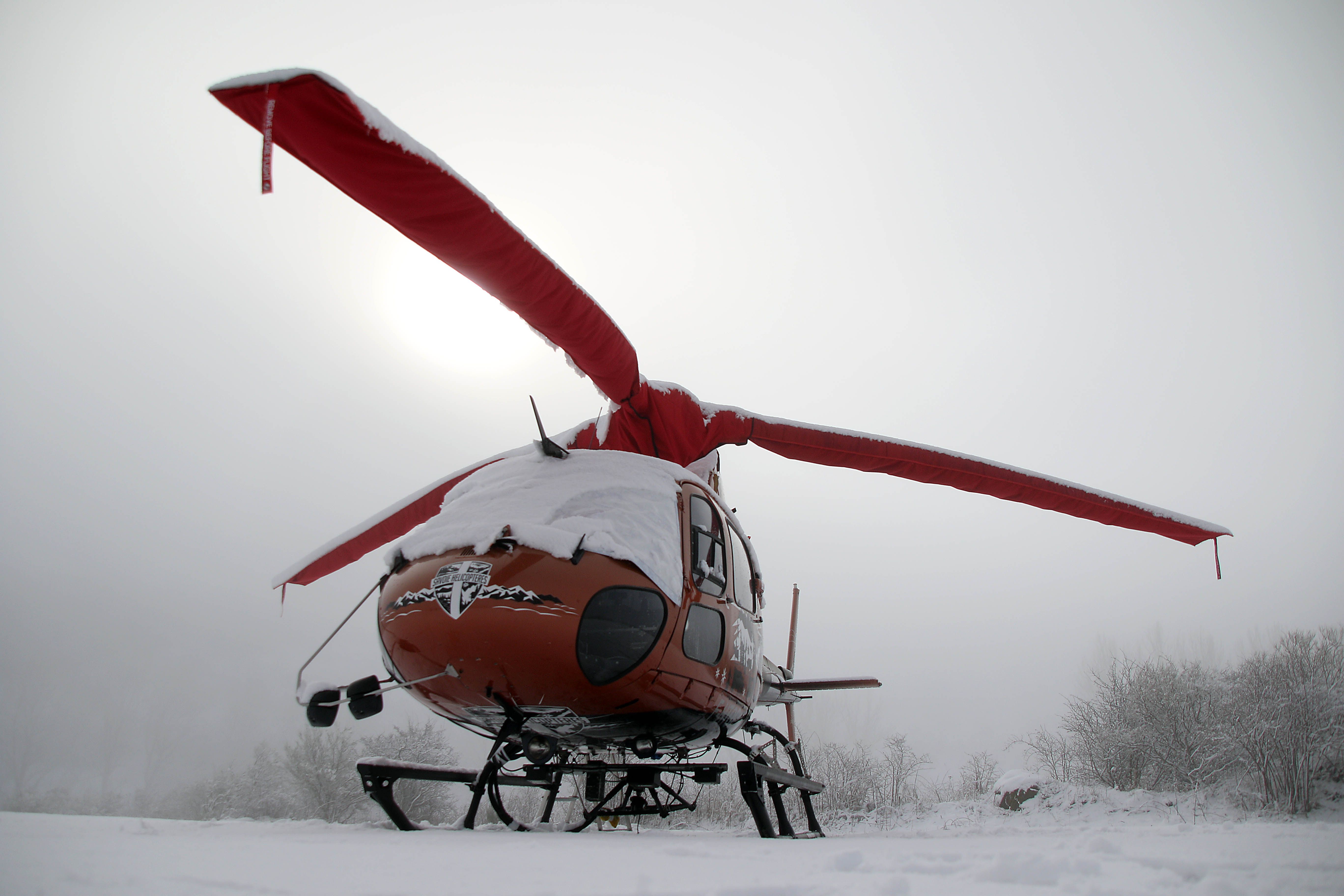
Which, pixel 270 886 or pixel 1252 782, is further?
pixel 1252 782

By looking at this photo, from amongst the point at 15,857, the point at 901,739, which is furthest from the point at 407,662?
the point at 901,739

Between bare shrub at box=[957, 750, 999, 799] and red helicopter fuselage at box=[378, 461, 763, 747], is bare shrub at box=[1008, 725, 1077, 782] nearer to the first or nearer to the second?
bare shrub at box=[957, 750, 999, 799]

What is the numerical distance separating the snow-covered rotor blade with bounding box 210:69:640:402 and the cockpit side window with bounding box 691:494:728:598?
4.73 feet

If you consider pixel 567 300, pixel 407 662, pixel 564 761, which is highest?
pixel 567 300

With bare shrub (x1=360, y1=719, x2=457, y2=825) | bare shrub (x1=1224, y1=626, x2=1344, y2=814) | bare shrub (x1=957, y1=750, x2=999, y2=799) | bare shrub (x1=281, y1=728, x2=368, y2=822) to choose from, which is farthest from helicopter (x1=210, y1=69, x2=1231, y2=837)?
bare shrub (x1=281, y1=728, x2=368, y2=822)

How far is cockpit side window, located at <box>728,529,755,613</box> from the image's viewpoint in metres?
4.37

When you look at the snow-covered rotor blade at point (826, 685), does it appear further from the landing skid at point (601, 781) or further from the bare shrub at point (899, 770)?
the bare shrub at point (899, 770)

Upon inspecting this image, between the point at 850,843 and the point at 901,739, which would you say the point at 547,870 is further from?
the point at 901,739

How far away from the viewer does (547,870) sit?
1.83 m

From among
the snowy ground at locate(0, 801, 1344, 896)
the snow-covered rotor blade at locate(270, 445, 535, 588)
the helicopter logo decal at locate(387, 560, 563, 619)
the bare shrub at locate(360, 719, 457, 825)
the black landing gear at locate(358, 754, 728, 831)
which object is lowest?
the bare shrub at locate(360, 719, 457, 825)

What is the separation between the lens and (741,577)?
453cm

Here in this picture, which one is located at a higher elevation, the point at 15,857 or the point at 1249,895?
the point at 15,857

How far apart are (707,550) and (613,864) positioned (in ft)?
7.33

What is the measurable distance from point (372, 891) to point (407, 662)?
201cm
